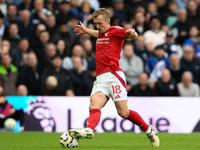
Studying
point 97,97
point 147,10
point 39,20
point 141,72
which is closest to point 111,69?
point 97,97

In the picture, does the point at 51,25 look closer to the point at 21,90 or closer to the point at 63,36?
the point at 63,36

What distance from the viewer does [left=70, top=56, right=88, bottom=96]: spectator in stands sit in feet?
43.3

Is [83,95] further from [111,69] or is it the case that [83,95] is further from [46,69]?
[111,69]

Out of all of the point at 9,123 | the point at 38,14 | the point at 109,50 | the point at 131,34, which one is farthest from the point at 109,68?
the point at 38,14

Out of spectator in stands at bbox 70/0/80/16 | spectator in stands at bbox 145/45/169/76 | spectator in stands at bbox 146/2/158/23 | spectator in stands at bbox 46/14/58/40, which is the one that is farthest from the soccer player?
spectator in stands at bbox 146/2/158/23

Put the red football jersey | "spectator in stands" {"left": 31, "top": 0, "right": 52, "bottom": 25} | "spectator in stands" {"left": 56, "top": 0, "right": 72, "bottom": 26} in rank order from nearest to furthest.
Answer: the red football jersey, "spectator in stands" {"left": 31, "top": 0, "right": 52, "bottom": 25}, "spectator in stands" {"left": 56, "top": 0, "right": 72, "bottom": 26}

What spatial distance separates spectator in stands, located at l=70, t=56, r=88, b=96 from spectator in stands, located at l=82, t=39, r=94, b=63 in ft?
2.79

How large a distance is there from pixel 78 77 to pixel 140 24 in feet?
11.7

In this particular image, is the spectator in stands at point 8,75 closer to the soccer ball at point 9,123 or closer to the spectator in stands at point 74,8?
the soccer ball at point 9,123

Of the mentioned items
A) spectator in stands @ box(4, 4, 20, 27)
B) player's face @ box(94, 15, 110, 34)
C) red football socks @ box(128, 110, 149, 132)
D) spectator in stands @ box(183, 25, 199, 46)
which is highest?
spectator in stands @ box(4, 4, 20, 27)

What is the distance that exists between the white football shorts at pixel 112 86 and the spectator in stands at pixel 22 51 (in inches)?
255

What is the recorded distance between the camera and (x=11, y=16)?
46.4ft

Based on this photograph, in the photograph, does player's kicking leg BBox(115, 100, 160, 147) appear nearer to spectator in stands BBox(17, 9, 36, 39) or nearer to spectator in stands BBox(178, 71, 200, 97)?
spectator in stands BBox(178, 71, 200, 97)

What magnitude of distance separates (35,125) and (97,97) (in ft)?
18.5
